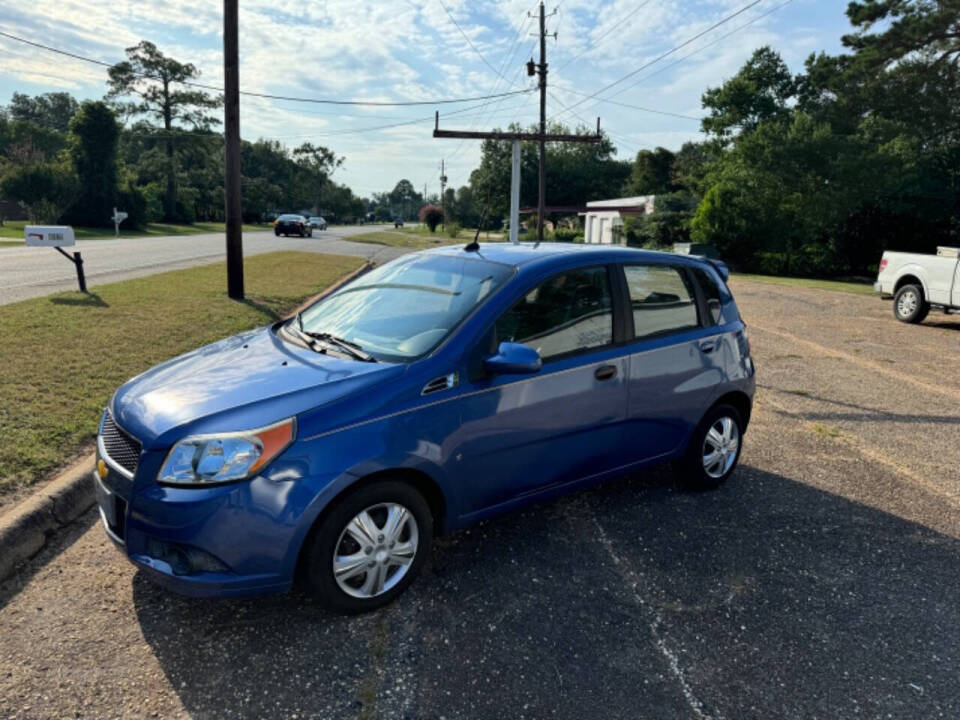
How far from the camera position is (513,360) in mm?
3211

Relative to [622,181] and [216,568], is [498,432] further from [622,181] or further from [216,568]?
[622,181]

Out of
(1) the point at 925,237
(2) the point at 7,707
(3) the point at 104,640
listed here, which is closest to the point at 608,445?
(3) the point at 104,640

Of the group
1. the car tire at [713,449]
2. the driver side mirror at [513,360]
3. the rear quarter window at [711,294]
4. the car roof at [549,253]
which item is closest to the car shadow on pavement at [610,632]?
the car tire at [713,449]

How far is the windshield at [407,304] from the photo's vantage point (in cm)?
346

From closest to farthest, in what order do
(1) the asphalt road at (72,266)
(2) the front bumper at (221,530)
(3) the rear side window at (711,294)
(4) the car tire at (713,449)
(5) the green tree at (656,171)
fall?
(2) the front bumper at (221,530) → (4) the car tire at (713,449) → (3) the rear side window at (711,294) → (1) the asphalt road at (72,266) → (5) the green tree at (656,171)

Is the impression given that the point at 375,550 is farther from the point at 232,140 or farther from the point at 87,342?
the point at 232,140

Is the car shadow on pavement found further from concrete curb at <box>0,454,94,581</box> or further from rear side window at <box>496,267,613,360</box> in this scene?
rear side window at <box>496,267,613,360</box>

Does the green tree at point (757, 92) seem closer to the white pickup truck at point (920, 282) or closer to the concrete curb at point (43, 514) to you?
the white pickup truck at point (920, 282)

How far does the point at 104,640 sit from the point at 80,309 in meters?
8.12

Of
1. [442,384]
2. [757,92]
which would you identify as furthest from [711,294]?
[757,92]

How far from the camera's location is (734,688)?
2.67 meters

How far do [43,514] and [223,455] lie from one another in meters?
1.76

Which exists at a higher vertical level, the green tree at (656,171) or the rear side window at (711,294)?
the green tree at (656,171)

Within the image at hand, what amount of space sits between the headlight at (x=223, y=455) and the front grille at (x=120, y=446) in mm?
236
